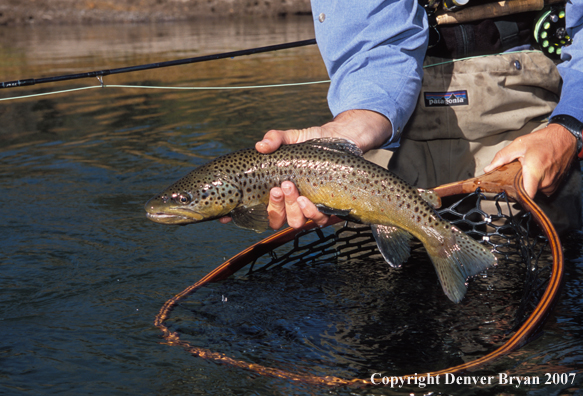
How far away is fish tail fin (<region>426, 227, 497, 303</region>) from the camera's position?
2414mm

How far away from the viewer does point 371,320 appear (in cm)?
299

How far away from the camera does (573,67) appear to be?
3.14m

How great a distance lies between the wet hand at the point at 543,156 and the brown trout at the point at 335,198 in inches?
21.4

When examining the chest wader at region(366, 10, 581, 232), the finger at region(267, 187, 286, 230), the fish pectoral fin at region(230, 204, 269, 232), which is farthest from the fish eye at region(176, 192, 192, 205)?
the chest wader at region(366, 10, 581, 232)

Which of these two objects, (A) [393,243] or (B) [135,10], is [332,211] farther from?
(B) [135,10]

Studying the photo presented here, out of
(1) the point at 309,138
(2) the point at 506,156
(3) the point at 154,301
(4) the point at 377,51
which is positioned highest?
(4) the point at 377,51

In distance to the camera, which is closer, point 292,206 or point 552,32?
point 292,206

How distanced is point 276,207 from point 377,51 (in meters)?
1.09

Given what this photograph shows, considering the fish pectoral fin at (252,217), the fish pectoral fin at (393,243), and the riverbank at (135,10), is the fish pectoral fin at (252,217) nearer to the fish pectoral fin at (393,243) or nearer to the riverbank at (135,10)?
the fish pectoral fin at (393,243)

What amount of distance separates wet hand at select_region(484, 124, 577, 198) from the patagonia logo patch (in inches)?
21.7

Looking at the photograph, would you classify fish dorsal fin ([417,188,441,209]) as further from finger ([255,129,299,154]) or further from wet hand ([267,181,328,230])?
finger ([255,129,299,154])

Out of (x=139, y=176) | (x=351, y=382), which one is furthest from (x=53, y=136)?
(x=351, y=382)

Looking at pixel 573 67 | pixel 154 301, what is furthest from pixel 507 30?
pixel 154 301

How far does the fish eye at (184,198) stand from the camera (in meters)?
2.50
